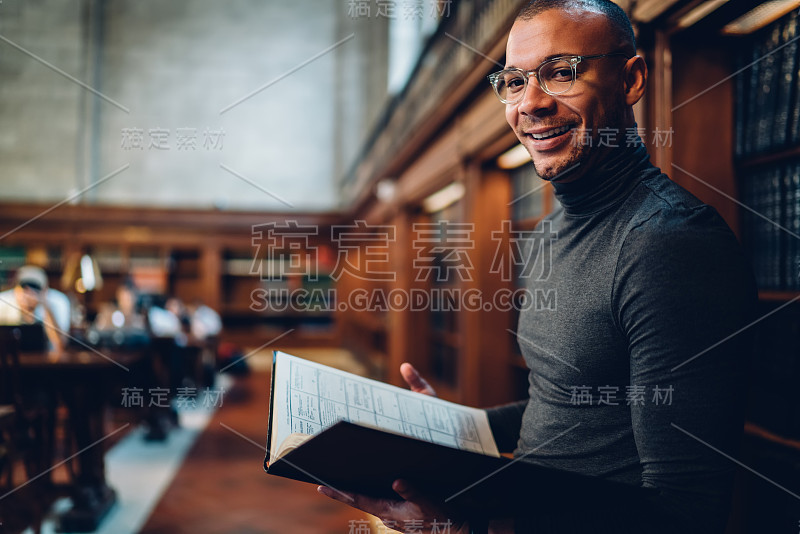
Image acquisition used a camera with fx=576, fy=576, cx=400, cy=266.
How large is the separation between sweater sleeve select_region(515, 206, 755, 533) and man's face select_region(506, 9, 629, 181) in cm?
24

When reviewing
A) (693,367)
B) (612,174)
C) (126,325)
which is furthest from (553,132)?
(126,325)

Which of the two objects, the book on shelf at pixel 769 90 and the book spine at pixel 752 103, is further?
the book spine at pixel 752 103

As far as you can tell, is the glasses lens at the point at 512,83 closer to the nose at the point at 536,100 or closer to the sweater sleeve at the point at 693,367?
the nose at the point at 536,100

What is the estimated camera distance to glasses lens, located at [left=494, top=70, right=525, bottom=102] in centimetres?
Answer: 104

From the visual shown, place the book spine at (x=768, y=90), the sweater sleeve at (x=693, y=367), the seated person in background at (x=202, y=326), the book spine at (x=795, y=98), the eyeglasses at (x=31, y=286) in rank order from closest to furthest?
the sweater sleeve at (x=693, y=367), the book spine at (x=795, y=98), the book spine at (x=768, y=90), the eyeglasses at (x=31, y=286), the seated person in background at (x=202, y=326)

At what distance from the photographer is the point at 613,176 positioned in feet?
3.22

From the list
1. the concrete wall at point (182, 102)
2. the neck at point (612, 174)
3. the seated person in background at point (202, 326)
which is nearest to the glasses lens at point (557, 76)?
the neck at point (612, 174)

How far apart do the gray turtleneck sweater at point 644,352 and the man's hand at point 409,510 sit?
109 mm

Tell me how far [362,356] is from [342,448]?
9.19 meters

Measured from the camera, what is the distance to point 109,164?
12664 mm

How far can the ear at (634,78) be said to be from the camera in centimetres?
98

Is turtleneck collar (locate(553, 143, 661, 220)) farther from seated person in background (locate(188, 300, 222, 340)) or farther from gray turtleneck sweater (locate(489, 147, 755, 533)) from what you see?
seated person in background (locate(188, 300, 222, 340))

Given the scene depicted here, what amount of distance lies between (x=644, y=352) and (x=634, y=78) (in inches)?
19.1

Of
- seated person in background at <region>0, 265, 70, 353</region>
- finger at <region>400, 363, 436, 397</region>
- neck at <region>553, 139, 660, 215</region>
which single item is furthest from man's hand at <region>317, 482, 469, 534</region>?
seated person in background at <region>0, 265, 70, 353</region>
